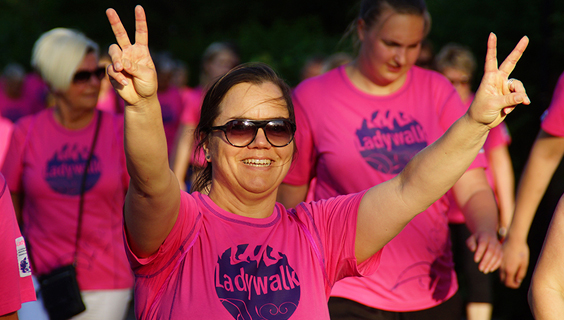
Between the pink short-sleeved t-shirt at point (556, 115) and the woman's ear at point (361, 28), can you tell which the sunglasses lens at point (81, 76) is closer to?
the woman's ear at point (361, 28)

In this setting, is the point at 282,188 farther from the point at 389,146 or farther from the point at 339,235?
the point at 339,235

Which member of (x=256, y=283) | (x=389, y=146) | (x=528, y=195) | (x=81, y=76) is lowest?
(x=528, y=195)

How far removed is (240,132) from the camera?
→ 2266 mm

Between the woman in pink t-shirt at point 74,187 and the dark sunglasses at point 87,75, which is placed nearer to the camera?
the woman in pink t-shirt at point 74,187

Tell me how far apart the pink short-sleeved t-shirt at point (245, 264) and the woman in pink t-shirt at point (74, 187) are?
1632mm

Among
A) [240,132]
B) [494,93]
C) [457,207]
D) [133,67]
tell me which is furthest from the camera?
[457,207]

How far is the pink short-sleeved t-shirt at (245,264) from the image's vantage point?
204 cm

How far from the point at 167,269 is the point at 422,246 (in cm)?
152

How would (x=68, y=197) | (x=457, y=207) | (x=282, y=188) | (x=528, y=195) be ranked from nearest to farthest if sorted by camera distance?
(x=282, y=188), (x=528, y=195), (x=68, y=197), (x=457, y=207)

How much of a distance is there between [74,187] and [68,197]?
0.07m

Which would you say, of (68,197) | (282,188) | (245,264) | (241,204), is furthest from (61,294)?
(245,264)

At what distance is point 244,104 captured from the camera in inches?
90.8

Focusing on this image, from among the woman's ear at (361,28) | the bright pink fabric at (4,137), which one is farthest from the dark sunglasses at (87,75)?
the woman's ear at (361,28)

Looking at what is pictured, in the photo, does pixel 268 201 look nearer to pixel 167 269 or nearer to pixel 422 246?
pixel 167 269
